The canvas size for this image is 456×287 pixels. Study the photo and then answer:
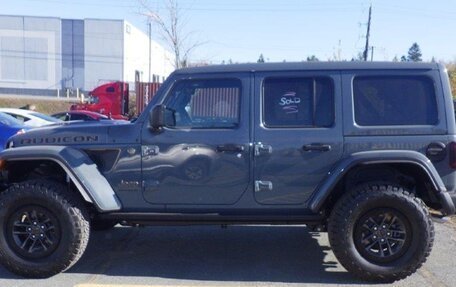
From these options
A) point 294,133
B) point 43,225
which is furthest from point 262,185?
point 43,225

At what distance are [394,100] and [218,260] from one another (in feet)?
8.26

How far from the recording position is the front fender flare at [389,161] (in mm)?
5105

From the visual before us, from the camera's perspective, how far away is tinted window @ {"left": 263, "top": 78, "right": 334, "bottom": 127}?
17.7ft

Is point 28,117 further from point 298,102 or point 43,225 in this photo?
point 298,102

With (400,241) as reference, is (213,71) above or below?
above

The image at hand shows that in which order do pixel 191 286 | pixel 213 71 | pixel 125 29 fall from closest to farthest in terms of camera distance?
pixel 191 286
pixel 213 71
pixel 125 29

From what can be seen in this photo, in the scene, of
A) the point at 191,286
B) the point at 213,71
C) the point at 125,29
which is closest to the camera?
the point at 191,286

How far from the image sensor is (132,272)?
5641mm

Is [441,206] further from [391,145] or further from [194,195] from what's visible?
[194,195]

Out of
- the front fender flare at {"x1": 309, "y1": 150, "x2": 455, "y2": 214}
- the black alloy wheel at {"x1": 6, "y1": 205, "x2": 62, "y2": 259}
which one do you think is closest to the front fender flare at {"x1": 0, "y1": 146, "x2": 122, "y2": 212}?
the black alloy wheel at {"x1": 6, "y1": 205, "x2": 62, "y2": 259}

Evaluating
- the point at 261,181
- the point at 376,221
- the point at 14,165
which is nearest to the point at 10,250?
the point at 14,165

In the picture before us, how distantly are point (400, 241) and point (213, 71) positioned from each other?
2.46 meters

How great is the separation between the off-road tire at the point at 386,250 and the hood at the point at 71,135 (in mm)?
2348

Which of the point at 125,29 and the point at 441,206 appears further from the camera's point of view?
the point at 125,29
